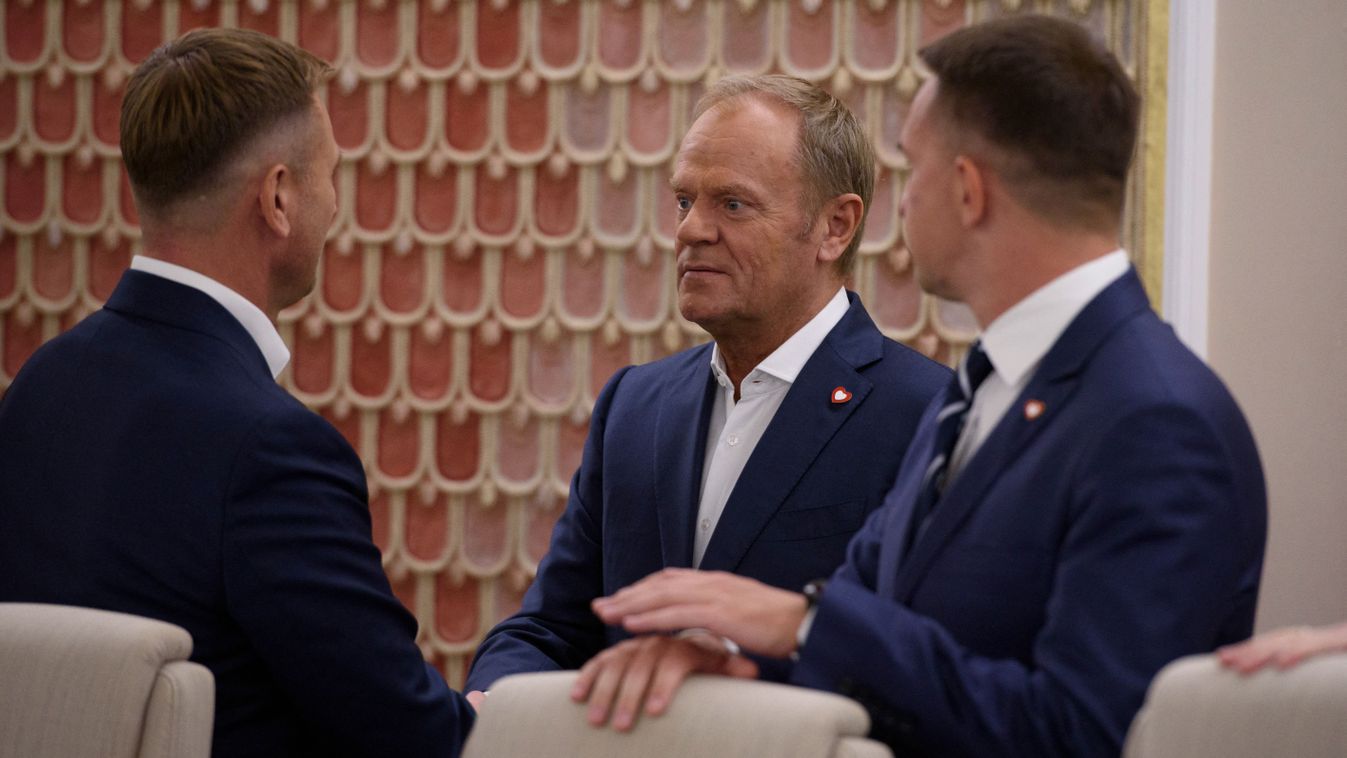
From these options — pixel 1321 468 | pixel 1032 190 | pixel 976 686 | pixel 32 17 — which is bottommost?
pixel 1321 468

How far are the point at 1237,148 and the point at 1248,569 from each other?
2707 millimetres

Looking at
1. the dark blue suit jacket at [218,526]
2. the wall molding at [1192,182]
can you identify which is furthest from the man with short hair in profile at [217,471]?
the wall molding at [1192,182]

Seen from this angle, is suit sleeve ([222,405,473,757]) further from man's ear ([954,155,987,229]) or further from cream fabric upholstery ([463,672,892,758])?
man's ear ([954,155,987,229])

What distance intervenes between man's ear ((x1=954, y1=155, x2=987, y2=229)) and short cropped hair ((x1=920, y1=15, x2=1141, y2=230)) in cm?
3

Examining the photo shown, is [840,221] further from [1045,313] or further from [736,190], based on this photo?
[1045,313]

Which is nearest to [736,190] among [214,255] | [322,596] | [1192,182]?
[214,255]

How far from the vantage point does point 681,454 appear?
2.32m

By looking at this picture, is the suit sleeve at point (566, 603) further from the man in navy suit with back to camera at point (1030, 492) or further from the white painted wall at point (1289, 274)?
the white painted wall at point (1289, 274)

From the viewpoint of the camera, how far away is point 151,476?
5.77 feet

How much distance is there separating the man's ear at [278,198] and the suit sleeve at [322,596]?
0.32 meters

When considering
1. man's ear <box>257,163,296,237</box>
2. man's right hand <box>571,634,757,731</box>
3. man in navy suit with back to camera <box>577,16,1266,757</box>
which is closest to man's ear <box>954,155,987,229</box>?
man in navy suit with back to camera <box>577,16,1266,757</box>

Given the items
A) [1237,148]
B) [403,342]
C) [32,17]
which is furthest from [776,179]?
[32,17]

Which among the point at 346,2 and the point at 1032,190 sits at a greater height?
the point at 346,2

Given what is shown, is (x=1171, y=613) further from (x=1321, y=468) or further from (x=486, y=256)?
(x=486, y=256)
